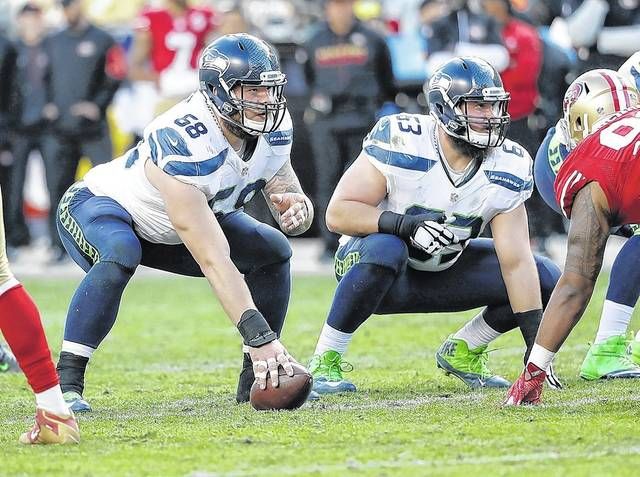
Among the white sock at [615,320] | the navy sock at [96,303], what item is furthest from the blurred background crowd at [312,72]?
the navy sock at [96,303]

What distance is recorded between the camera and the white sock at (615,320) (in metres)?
5.86

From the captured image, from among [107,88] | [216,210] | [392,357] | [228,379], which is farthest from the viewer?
[107,88]

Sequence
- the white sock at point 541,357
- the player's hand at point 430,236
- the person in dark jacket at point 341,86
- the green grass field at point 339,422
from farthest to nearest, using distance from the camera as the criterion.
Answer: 1. the person in dark jacket at point 341,86
2. the player's hand at point 430,236
3. the white sock at point 541,357
4. the green grass field at point 339,422

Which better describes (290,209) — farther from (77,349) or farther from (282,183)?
(77,349)

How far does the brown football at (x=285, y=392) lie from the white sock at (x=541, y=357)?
2.48 ft

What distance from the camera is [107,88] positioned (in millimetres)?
11539

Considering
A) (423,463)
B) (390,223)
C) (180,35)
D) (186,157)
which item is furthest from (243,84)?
(180,35)

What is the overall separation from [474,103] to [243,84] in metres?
0.91

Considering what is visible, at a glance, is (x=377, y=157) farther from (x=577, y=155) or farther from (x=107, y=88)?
(x=107, y=88)

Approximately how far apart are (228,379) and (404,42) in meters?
6.59

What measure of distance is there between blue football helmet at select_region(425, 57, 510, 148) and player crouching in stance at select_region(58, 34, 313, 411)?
2.05 feet

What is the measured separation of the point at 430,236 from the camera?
539cm

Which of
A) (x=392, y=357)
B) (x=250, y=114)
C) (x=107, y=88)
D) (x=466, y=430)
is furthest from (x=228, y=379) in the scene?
(x=107, y=88)

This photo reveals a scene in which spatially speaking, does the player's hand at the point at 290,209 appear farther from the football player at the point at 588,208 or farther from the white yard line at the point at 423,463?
the white yard line at the point at 423,463
